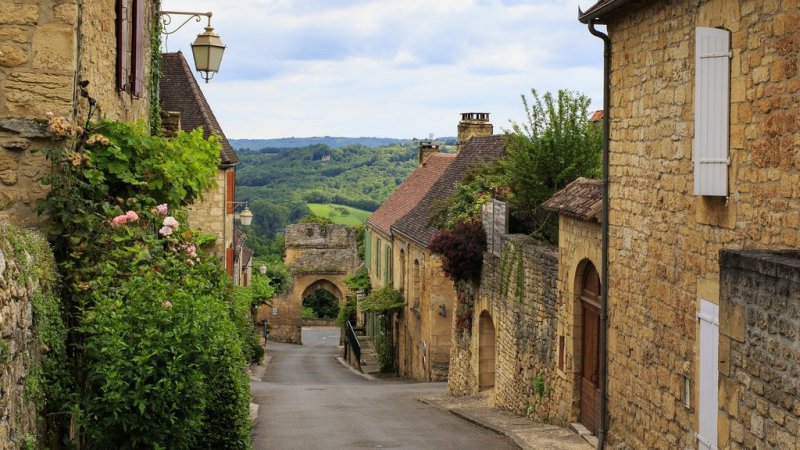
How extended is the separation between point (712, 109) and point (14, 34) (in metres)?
5.57

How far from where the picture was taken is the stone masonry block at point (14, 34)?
7.26 meters

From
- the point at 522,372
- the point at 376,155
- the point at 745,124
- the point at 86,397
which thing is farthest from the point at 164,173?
the point at 376,155

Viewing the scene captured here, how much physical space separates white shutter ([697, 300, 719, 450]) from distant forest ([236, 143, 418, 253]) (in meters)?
78.5

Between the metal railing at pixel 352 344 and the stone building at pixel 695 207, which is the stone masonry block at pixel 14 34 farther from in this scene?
the metal railing at pixel 352 344

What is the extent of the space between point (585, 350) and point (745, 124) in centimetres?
596

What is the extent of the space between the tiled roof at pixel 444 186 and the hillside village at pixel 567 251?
1283 centimetres

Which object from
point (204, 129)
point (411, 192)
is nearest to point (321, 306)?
point (411, 192)

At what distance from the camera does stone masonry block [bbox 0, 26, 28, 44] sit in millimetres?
7258

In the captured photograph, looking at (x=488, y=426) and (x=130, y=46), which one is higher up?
(x=130, y=46)

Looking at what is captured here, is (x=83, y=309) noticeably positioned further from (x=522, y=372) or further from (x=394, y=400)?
(x=394, y=400)

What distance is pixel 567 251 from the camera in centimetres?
1338

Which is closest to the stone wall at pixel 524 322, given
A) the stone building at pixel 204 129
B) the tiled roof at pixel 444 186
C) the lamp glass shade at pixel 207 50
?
the lamp glass shade at pixel 207 50

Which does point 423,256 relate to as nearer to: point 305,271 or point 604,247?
point 604,247

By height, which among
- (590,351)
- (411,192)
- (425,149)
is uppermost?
(425,149)
